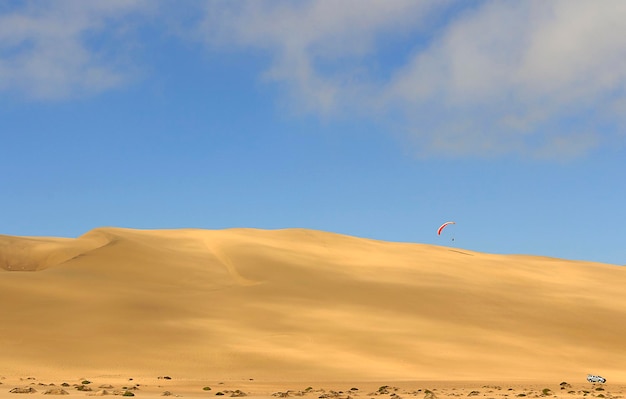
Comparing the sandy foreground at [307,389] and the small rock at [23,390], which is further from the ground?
the sandy foreground at [307,389]

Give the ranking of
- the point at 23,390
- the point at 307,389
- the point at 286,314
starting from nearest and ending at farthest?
the point at 23,390 < the point at 307,389 < the point at 286,314

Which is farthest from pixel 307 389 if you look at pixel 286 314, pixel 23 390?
pixel 286 314

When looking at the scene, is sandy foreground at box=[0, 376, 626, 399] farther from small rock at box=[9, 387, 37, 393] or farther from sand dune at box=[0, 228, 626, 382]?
sand dune at box=[0, 228, 626, 382]

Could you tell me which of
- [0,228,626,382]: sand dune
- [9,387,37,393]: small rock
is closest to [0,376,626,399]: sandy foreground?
[9,387,37,393]: small rock

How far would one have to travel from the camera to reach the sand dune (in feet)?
95.0

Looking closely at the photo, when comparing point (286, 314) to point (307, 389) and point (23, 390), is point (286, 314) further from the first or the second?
point (23, 390)

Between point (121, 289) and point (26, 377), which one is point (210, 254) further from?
point (26, 377)

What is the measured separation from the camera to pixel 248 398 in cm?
1895

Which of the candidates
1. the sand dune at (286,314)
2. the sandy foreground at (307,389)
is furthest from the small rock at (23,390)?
the sand dune at (286,314)

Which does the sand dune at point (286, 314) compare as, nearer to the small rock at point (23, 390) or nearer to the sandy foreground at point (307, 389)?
the sandy foreground at point (307, 389)

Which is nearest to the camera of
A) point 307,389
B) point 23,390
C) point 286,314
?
point 23,390

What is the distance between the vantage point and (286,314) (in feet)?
119

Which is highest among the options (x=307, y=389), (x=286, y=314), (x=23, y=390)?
(x=286, y=314)

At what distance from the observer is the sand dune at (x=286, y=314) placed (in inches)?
1141
